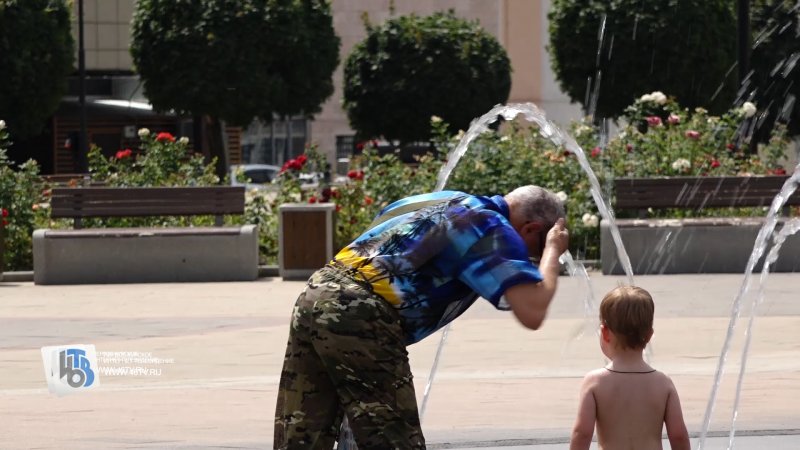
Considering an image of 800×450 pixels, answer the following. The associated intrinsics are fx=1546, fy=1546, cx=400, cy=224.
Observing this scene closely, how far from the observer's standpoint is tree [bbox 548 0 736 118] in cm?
3419

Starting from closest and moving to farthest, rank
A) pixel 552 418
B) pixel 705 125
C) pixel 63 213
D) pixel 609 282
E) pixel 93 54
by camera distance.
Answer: pixel 552 418
pixel 609 282
pixel 63 213
pixel 705 125
pixel 93 54

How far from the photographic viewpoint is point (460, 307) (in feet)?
14.5

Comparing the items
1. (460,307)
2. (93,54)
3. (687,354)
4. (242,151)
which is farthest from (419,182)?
(242,151)

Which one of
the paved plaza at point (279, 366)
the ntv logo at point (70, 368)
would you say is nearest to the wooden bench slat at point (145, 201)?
the paved plaza at point (279, 366)

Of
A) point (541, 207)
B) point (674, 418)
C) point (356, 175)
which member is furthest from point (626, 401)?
point (356, 175)

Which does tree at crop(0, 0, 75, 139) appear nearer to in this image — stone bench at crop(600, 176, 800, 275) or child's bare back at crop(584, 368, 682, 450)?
stone bench at crop(600, 176, 800, 275)

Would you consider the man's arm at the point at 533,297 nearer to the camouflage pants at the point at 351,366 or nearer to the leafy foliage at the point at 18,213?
the camouflage pants at the point at 351,366

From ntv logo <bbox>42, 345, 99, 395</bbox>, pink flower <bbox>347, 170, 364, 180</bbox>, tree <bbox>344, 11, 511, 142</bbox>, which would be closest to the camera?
ntv logo <bbox>42, 345, 99, 395</bbox>

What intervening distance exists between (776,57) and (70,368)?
3742 cm

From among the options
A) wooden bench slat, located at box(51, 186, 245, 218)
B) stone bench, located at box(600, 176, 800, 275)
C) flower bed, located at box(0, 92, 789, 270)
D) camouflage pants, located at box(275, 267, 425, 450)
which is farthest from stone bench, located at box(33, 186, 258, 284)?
camouflage pants, located at box(275, 267, 425, 450)

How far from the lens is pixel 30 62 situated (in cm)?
3972

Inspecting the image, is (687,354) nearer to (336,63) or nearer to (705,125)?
(705,125)

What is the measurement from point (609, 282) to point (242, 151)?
187 feet

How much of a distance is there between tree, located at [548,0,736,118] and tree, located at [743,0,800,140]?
511 centimetres
